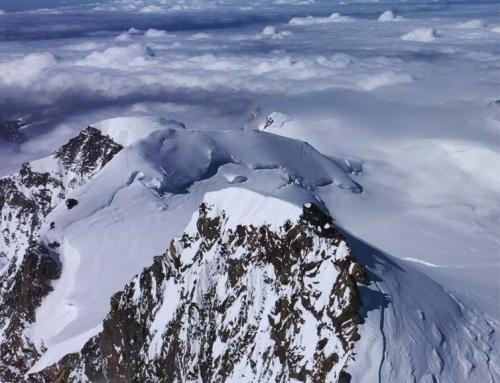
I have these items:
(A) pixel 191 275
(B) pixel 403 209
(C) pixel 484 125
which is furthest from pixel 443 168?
(A) pixel 191 275

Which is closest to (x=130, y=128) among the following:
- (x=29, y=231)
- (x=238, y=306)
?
(x=29, y=231)

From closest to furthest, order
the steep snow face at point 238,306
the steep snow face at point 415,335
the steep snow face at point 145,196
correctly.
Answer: the steep snow face at point 415,335, the steep snow face at point 238,306, the steep snow face at point 145,196

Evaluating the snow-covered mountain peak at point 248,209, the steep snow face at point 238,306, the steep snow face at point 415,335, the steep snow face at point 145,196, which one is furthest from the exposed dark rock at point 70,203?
the steep snow face at point 415,335

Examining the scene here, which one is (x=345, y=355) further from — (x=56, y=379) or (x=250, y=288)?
(x=56, y=379)

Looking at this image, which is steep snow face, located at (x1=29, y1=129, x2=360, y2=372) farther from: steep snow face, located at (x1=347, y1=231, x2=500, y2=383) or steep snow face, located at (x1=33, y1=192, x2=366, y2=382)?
steep snow face, located at (x1=347, y1=231, x2=500, y2=383)

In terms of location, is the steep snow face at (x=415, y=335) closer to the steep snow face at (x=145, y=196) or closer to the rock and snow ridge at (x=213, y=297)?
the rock and snow ridge at (x=213, y=297)

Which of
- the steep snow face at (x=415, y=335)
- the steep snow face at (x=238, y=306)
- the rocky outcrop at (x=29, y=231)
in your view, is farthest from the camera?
the rocky outcrop at (x=29, y=231)

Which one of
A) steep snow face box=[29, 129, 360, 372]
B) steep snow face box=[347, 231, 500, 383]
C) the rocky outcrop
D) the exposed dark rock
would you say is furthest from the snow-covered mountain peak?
the exposed dark rock
